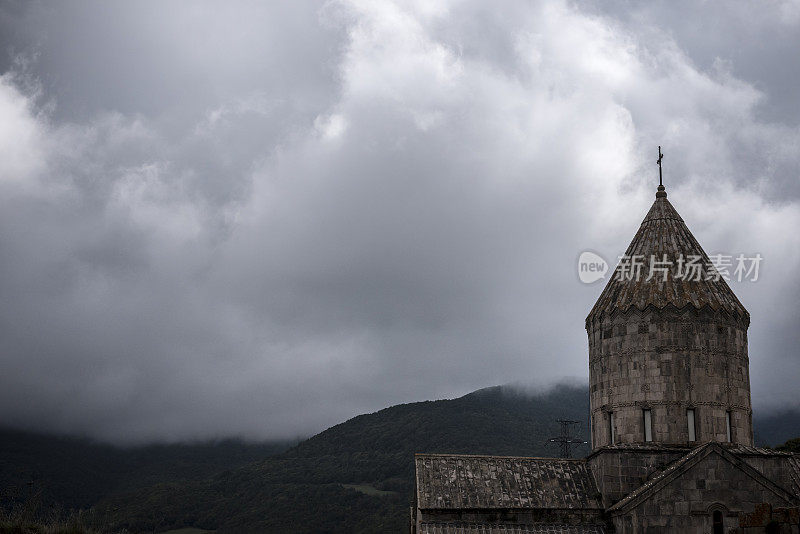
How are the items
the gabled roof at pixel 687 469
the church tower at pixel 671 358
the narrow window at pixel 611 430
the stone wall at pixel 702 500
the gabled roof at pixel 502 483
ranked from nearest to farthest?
1. the stone wall at pixel 702 500
2. the gabled roof at pixel 687 469
3. the gabled roof at pixel 502 483
4. the church tower at pixel 671 358
5. the narrow window at pixel 611 430

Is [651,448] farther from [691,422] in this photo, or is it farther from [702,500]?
[702,500]

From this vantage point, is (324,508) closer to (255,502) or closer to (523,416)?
(255,502)

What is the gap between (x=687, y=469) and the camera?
19953 millimetres

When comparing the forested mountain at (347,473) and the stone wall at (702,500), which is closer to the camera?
the stone wall at (702,500)

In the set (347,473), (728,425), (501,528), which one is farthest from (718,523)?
(347,473)

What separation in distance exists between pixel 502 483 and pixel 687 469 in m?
4.78

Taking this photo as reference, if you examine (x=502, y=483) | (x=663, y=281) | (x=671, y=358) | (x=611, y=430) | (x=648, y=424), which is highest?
(x=663, y=281)

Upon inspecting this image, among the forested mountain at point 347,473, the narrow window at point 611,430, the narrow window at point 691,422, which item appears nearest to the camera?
the narrow window at point 691,422

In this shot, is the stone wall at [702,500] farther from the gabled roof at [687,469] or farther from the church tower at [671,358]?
the church tower at [671,358]

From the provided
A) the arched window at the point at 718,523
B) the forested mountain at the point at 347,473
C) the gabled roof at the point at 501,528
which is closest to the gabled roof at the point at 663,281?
the arched window at the point at 718,523

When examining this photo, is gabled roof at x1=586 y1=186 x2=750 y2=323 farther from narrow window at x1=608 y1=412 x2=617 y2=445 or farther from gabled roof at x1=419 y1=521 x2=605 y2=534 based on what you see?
gabled roof at x1=419 y1=521 x2=605 y2=534

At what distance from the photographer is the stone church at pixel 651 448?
19906 millimetres

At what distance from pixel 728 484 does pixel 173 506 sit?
73.4 meters

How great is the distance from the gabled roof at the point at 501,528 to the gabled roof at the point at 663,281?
621cm
